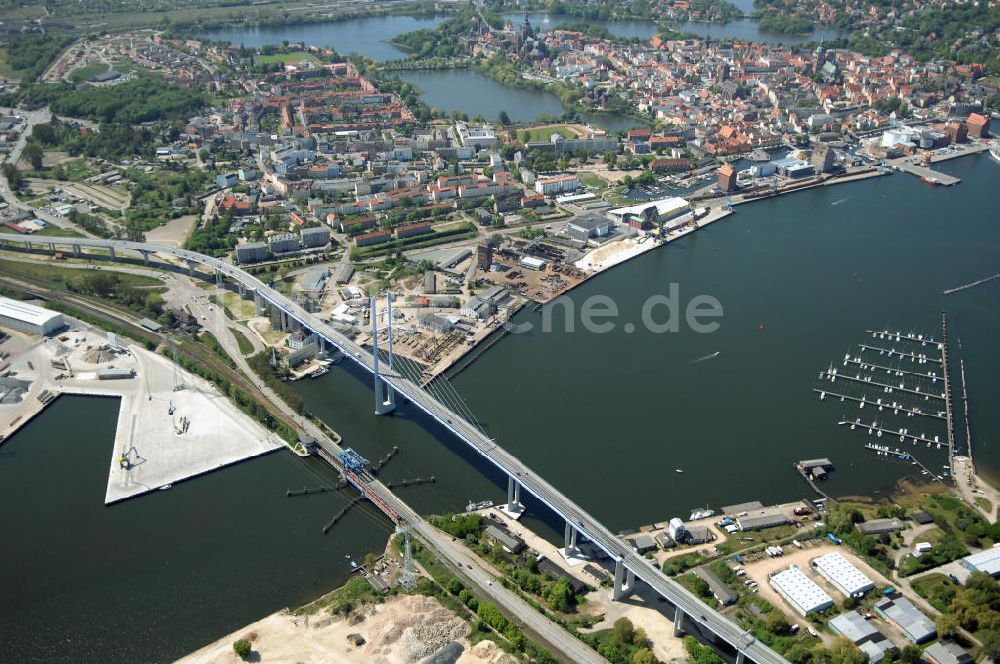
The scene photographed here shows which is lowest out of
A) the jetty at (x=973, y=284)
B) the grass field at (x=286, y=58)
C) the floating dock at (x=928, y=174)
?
the jetty at (x=973, y=284)

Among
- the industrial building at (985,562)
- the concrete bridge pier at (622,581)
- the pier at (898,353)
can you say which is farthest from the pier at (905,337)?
the concrete bridge pier at (622,581)

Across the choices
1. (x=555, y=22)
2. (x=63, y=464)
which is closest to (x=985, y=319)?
(x=63, y=464)

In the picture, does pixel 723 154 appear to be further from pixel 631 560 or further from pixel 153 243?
pixel 631 560

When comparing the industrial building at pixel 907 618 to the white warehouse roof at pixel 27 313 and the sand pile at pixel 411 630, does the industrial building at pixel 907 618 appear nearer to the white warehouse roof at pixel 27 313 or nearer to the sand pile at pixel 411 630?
the sand pile at pixel 411 630

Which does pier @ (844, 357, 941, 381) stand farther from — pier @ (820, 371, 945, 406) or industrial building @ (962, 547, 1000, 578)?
industrial building @ (962, 547, 1000, 578)

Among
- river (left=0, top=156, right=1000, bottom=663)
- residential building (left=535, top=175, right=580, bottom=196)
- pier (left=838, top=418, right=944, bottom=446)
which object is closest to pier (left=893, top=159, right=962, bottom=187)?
river (left=0, top=156, right=1000, bottom=663)
